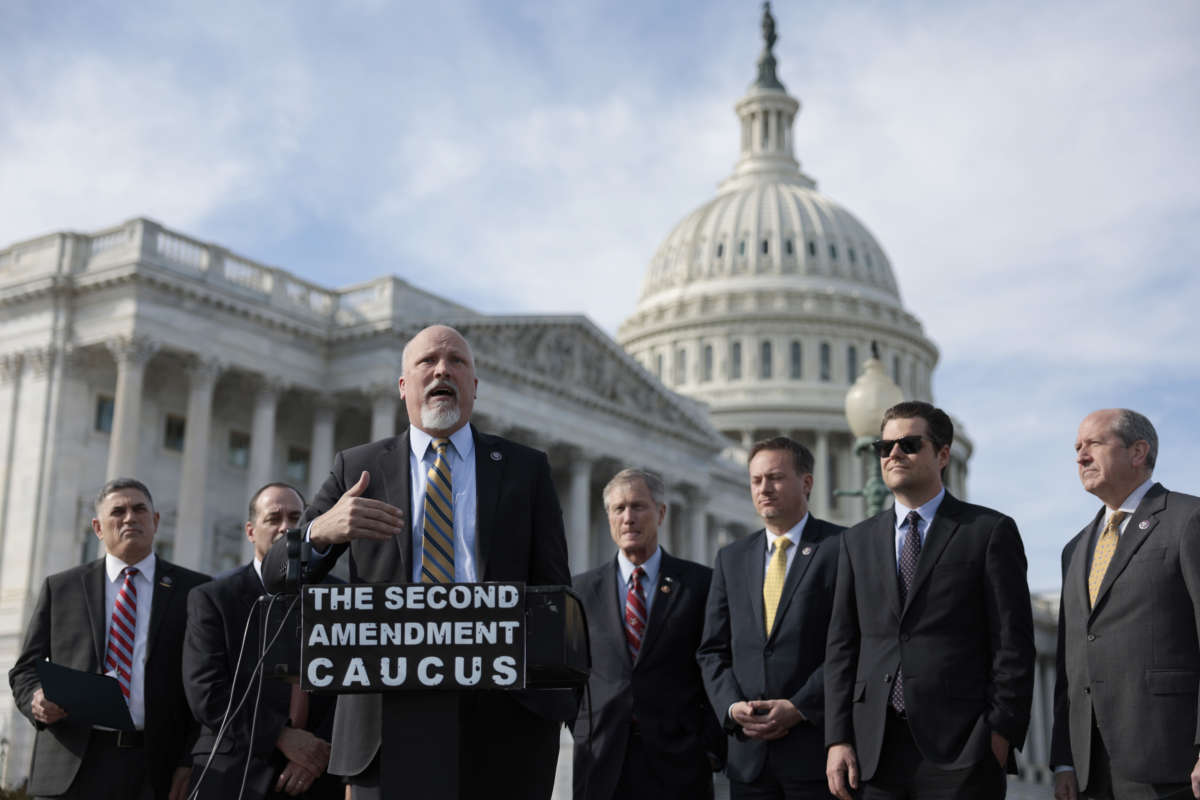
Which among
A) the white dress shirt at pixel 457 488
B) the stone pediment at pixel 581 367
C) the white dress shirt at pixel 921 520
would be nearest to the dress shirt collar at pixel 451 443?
the white dress shirt at pixel 457 488

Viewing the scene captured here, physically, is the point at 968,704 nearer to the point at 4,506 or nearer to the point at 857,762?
the point at 857,762

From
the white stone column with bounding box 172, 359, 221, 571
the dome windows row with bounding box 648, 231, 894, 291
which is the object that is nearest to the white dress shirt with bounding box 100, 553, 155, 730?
the white stone column with bounding box 172, 359, 221, 571

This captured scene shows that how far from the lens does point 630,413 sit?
2251 inches

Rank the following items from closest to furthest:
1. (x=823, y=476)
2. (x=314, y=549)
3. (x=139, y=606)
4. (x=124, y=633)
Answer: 1. (x=314, y=549)
2. (x=124, y=633)
3. (x=139, y=606)
4. (x=823, y=476)

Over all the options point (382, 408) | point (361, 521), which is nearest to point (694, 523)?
point (382, 408)

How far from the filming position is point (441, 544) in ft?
20.9

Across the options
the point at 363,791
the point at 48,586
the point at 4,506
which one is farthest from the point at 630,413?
the point at 363,791

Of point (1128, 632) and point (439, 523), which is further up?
point (439, 523)

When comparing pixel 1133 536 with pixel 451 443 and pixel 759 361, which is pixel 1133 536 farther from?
pixel 759 361

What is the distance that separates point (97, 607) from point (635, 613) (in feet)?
11.7

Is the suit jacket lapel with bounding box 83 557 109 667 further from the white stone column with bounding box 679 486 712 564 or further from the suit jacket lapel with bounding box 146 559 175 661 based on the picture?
the white stone column with bounding box 679 486 712 564

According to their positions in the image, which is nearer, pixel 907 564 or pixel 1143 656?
pixel 1143 656

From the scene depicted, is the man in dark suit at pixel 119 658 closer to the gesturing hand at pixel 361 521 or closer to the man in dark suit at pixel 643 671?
the man in dark suit at pixel 643 671

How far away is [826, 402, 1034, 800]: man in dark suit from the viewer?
7578 mm
